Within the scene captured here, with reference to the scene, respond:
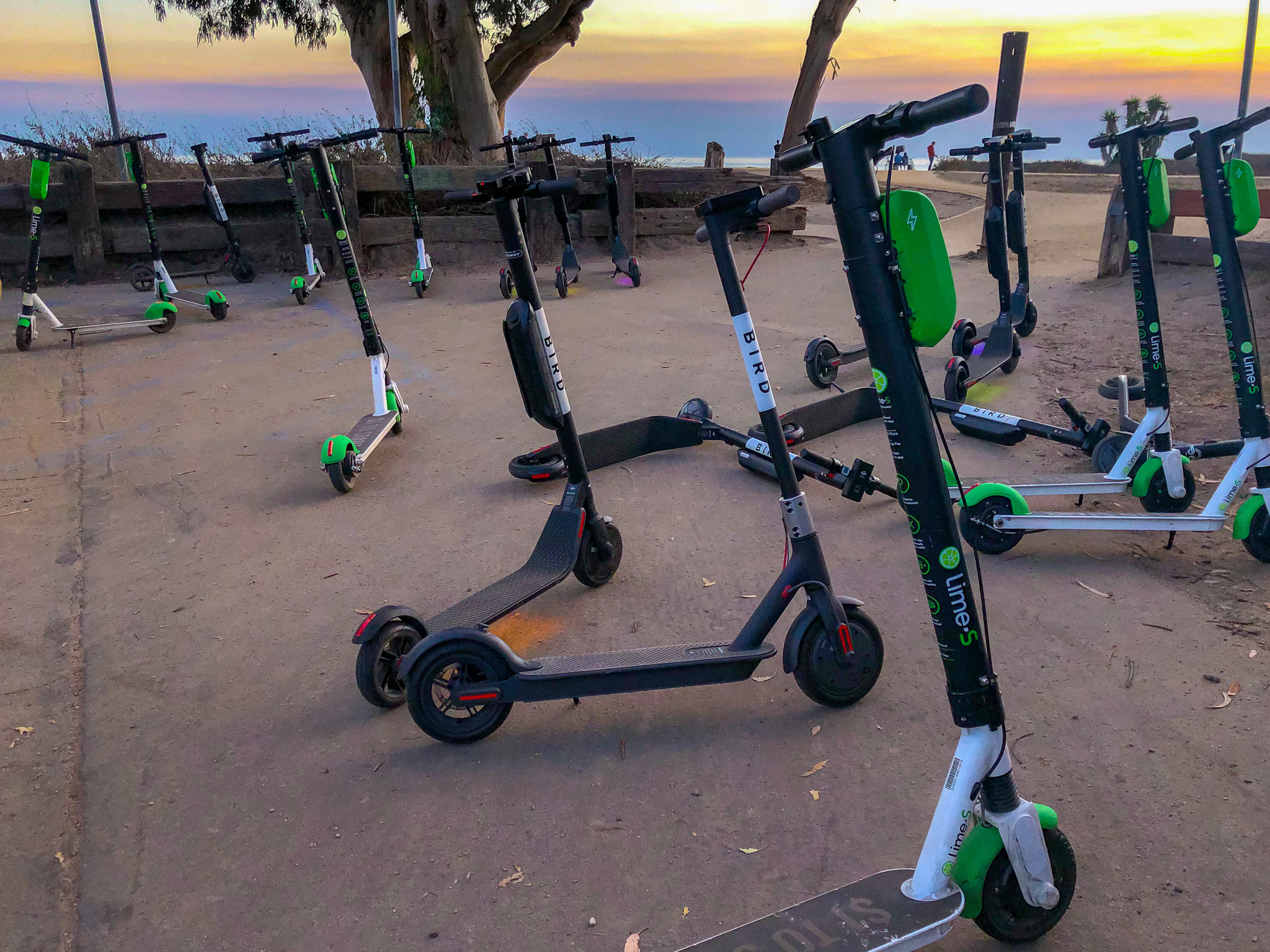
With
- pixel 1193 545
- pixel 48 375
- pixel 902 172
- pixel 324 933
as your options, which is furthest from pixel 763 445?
pixel 902 172

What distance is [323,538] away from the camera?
405 centimetres

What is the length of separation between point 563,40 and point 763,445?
15.7 meters

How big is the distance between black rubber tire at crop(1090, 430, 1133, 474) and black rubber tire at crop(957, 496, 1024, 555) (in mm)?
966

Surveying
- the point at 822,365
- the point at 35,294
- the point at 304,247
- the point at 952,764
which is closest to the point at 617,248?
the point at 304,247

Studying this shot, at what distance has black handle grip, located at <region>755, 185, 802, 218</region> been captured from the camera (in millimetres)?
2336

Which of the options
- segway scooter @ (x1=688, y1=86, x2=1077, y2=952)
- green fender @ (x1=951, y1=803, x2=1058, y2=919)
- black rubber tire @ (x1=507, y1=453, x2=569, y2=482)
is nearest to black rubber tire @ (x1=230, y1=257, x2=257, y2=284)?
black rubber tire @ (x1=507, y1=453, x2=569, y2=482)

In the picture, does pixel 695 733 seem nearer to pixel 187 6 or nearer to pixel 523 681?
pixel 523 681

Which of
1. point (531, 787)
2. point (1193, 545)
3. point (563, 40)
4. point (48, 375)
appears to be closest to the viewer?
point (531, 787)

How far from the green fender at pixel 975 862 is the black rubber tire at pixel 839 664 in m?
0.85

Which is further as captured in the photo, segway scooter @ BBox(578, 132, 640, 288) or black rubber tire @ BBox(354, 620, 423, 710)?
segway scooter @ BBox(578, 132, 640, 288)

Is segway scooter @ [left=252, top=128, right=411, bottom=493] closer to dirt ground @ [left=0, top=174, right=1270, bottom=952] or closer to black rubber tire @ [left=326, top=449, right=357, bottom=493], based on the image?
black rubber tire @ [left=326, top=449, right=357, bottom=493]

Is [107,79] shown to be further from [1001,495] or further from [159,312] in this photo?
[1001,495]

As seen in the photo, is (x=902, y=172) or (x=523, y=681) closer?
(x=523, y=681)

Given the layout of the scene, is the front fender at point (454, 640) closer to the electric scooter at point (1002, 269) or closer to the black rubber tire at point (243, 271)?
the electric scooter at point (1002, 269)
